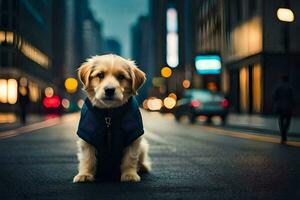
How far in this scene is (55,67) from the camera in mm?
138625

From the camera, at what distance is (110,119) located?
6000 millimetres

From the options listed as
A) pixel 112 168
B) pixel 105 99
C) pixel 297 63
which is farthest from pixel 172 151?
pixel 297 63

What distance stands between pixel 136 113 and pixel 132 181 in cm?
79

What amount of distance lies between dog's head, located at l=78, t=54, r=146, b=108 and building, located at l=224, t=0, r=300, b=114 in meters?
28.6

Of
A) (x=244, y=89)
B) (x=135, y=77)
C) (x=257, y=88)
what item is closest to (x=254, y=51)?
(x=257, y=88)

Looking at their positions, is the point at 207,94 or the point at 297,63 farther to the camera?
the point at 297,63

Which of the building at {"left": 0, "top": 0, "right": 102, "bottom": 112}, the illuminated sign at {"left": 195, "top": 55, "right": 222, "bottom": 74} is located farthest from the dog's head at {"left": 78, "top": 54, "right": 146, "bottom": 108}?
the building at {"left": 0, "top": 0, "right": 102, "bottom": 112}

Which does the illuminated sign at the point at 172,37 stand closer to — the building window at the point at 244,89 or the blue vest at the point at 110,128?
the building window at the point at 244,89

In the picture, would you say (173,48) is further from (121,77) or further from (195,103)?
(121,77)

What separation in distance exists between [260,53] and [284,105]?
24.4 meters

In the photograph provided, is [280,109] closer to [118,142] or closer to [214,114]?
[118,142]

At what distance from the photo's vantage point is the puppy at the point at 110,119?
5.66m

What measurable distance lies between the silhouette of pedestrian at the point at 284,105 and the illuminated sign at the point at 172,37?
4847 inches

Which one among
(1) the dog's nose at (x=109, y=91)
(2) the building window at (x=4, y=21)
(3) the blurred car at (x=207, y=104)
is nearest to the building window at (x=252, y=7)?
(3) the blurred car at (x=207, y=104)
